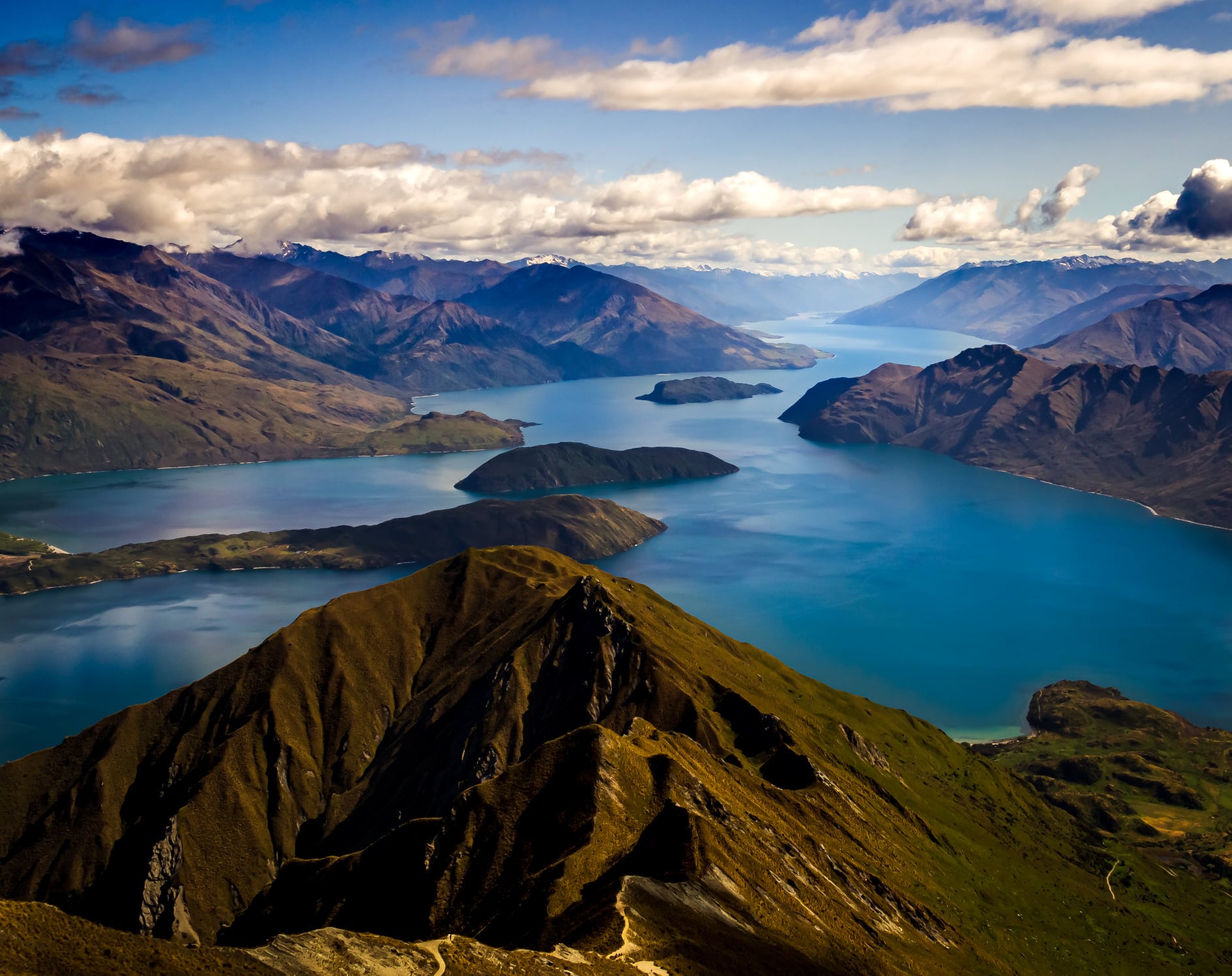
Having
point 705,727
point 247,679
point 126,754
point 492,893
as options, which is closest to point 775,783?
point 705,727

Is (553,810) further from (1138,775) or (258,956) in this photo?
(1138,775)

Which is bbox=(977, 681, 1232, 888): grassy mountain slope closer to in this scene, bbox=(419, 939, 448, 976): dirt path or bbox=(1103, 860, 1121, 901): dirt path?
bbox=(1103, 860, 1121, 901): dirt path

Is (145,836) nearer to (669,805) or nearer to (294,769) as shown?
(294,769)

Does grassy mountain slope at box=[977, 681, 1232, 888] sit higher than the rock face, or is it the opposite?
the rock face

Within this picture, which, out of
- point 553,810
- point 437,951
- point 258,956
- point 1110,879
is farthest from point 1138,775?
point 258,956

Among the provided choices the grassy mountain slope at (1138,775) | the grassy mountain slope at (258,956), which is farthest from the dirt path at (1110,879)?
the grassy mountain slope at (258,956)

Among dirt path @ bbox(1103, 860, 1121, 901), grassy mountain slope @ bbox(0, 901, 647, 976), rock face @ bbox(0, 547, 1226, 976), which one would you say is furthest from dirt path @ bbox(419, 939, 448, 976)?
dirt path @ bbox(1103, 860, 1121, 901)

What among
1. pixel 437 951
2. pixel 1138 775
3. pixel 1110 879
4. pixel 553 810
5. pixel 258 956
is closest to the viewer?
pixel 258 956

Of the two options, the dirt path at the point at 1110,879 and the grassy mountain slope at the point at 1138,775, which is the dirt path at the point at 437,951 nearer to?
the dirt path at the point at 1110,879
